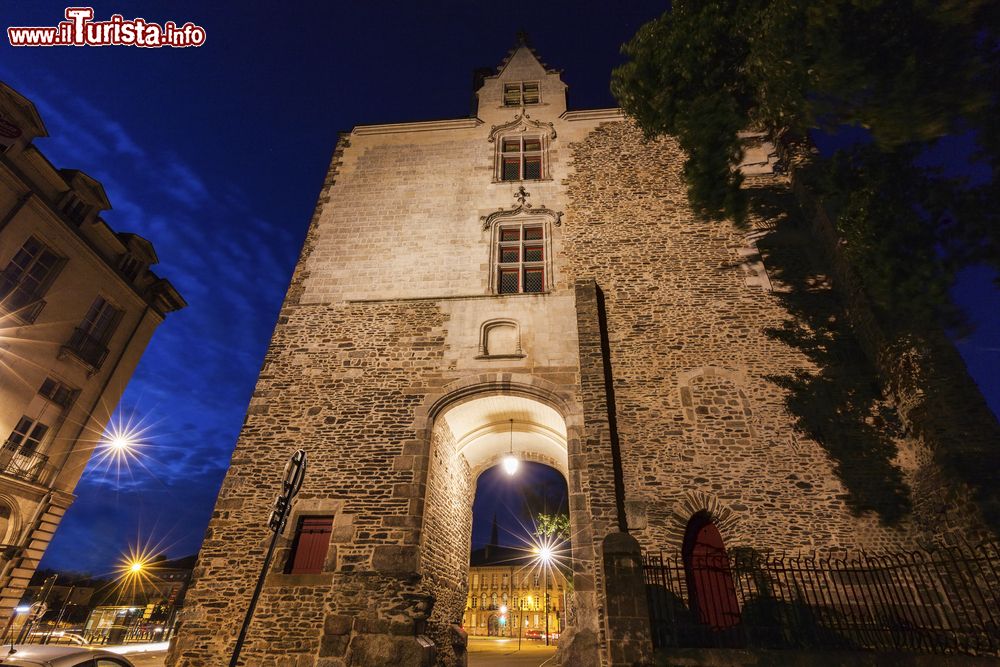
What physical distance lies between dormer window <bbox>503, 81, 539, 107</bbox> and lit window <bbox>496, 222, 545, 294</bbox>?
546cm

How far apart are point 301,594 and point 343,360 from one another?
4741mm

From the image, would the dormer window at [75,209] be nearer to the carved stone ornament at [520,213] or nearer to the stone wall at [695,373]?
the carved stone ornament at [520,213]

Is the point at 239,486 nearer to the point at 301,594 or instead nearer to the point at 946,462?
the point at 301,594

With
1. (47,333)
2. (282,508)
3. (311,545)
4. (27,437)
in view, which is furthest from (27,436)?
(282,508)

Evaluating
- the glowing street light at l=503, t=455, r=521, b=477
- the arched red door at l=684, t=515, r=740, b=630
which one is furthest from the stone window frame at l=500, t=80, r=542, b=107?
the arched red door at l=684, t=515, r=740, b=630

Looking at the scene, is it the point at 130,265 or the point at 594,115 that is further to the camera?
the point at 130,265

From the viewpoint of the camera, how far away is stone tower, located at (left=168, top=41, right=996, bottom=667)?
8008 mm

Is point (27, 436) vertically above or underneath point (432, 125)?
underneath

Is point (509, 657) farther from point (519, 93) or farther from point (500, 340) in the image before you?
point (519, 93)

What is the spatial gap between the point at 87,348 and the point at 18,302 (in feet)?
8.43

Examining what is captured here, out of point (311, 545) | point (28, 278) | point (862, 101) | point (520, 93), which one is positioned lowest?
point (311, 545)

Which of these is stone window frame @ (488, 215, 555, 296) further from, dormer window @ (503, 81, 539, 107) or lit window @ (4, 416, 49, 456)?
lit window @ (4, 416, 49, 456)

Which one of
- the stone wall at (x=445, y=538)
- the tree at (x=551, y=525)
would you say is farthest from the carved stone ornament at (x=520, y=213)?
the tree at (x=551, y=525)

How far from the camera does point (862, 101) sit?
23.2 feet
